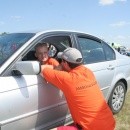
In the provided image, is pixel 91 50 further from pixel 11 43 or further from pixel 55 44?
pixel 11 43

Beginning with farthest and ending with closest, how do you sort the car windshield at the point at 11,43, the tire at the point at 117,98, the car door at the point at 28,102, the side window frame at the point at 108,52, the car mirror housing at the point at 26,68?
the tire at the point at 117,98
the side window frame at the point at 108,52
the car windshield at the point at 11,43
the car mirror housing at the point at 26,68
the car door at the point at 28,102

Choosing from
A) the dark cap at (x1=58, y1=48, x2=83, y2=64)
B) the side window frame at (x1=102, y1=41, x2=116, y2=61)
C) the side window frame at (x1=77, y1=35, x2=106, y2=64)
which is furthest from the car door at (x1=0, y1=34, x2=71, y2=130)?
the side window frame at (x1=102, y1=41, x2=116, y2=61)

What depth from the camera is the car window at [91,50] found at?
5.65 metres

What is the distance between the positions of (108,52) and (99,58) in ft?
1.60

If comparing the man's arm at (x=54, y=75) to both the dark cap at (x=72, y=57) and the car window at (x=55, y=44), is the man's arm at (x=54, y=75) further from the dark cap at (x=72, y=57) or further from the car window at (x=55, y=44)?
the car window at (x=55, y=44)

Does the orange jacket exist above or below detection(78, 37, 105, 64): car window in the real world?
below

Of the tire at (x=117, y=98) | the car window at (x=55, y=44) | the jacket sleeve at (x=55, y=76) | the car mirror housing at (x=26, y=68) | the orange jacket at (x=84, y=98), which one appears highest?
the car window at (x=55, y=44)

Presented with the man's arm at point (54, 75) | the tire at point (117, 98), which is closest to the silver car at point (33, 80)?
the man's arm at point (54, 75)

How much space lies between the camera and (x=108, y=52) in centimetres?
651

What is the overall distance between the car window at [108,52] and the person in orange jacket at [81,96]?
214 centimetres

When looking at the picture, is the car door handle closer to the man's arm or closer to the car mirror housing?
the man's arm

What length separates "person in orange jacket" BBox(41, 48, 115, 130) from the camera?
4.21 metres

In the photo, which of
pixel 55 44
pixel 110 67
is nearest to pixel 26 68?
pixel 55 44

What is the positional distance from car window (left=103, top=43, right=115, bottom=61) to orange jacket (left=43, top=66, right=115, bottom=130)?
7.07 feet
